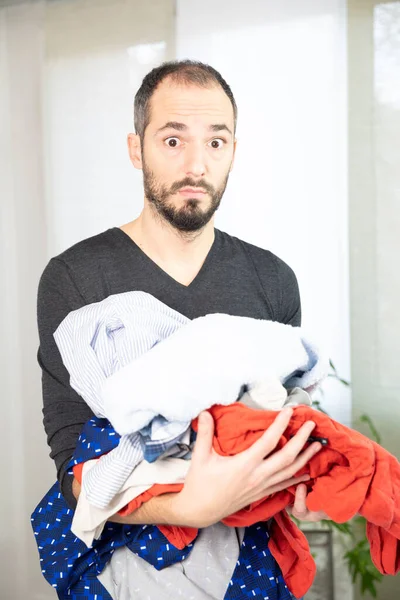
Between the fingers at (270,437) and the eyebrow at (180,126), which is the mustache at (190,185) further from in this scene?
the fingers at (270,437)

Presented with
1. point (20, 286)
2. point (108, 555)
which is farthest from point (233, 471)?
point (20, 286)

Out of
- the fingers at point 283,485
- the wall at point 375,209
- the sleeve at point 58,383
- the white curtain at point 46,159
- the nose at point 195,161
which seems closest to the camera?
the fingers at point 283,485

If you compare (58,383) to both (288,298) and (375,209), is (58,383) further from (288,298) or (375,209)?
(375,209)

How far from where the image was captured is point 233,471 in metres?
0.96

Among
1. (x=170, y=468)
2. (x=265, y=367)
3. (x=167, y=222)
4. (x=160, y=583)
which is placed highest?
(x=167, y=222)

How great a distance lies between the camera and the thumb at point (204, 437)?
37.0 inches

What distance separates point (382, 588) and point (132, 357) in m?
1.84

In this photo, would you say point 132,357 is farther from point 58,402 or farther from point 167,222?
point 167,222

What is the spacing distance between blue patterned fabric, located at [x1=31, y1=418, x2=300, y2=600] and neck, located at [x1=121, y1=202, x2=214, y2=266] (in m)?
0.42

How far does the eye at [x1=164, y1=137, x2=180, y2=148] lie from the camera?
1353 millimetres

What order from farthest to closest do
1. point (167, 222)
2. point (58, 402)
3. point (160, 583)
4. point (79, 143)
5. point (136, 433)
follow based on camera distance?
1. point (79, 143)
2. point (167, 222)
3. point (58, 402)
4. point (160, 583)
5. point (136, 433)

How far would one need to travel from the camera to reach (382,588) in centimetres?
243

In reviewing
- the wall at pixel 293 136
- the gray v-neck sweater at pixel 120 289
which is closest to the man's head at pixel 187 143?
the gray v-neck sweater at pixel 120 289

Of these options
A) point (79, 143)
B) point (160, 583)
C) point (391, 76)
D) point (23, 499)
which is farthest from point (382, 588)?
point (79, 143)
